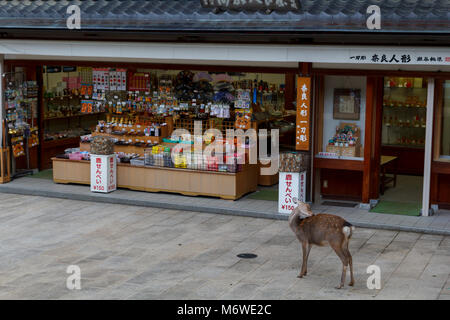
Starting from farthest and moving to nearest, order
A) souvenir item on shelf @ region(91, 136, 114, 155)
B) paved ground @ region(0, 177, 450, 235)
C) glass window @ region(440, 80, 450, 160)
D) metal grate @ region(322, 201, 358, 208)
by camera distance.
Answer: souvenir item on shelf @ region(91, 136, 114, 155) < metal grate @ region(322, 201, 358, 208) < glass window @ region(440, 80, 450, 160) < paved ground @ region(0, 177, 450, 235)

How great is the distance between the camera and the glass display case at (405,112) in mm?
19000

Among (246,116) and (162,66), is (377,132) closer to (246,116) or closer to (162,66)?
(246,116)

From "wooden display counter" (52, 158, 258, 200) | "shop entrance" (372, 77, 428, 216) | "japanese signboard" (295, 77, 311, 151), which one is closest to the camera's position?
"japanese signboard" (295, 77, 311, 151)

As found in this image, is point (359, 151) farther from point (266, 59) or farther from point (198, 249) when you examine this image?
point (198, 249)

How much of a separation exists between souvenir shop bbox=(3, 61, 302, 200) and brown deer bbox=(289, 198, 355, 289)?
4974 mm

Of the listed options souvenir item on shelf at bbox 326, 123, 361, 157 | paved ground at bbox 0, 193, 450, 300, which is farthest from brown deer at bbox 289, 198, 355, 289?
souvenir item on shelf at bbox 326, 123, 361, 157

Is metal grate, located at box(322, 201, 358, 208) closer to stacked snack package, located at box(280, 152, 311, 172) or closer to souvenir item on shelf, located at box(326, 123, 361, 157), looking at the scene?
souvenir item on shelf, located at box(326, 123, 361, 157)

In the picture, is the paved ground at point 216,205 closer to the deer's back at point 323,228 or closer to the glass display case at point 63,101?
the glass display case at point 63,101

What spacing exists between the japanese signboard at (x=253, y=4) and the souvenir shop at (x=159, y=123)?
1825 mm

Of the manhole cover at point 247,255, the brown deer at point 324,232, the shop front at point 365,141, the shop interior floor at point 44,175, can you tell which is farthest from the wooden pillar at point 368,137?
the shop interior floor at point 44,175

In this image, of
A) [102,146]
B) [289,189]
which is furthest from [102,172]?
[289,189]

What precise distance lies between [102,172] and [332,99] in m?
5.42

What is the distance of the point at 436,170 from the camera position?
1492cm

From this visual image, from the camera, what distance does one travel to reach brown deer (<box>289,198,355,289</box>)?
10664 millimetres
